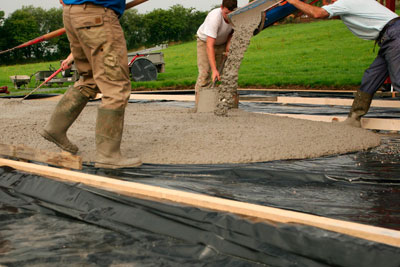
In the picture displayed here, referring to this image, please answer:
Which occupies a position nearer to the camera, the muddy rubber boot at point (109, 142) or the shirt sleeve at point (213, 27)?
the muddy rubber boot at point (109, 142)

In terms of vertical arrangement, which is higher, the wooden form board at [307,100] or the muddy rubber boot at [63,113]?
the muddy rubber boot at [63,113]

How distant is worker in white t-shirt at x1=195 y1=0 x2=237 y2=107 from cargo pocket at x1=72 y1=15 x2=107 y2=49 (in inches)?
96.7

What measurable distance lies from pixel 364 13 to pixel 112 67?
8.08ft

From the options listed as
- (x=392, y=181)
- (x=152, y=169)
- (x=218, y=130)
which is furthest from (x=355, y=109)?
(x=152, y=169)

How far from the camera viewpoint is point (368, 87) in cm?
441

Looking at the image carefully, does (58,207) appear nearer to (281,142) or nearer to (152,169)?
(152,169)

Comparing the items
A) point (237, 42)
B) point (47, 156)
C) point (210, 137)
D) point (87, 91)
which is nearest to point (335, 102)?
point (237, 42)

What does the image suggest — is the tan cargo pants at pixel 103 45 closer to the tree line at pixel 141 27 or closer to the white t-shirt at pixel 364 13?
the white t-shirt at pixel 364 13

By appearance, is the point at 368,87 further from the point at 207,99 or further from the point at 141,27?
the point at 141,27

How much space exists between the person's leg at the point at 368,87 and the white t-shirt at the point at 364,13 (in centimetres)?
35

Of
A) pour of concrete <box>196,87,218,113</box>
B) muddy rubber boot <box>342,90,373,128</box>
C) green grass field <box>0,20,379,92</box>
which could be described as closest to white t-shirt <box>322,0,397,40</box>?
muddy rubber boot <box>342,90,373,128</box>

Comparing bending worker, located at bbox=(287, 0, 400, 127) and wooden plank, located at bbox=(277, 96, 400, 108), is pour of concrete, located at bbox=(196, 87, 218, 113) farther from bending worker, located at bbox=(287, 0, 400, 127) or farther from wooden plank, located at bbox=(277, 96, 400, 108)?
bending worker, located at bbox=(287, 0, 400, 127)

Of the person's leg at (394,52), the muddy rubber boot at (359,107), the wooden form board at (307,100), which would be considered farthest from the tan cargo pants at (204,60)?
the person's leg at (394,52)

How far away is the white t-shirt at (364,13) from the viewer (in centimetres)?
396
